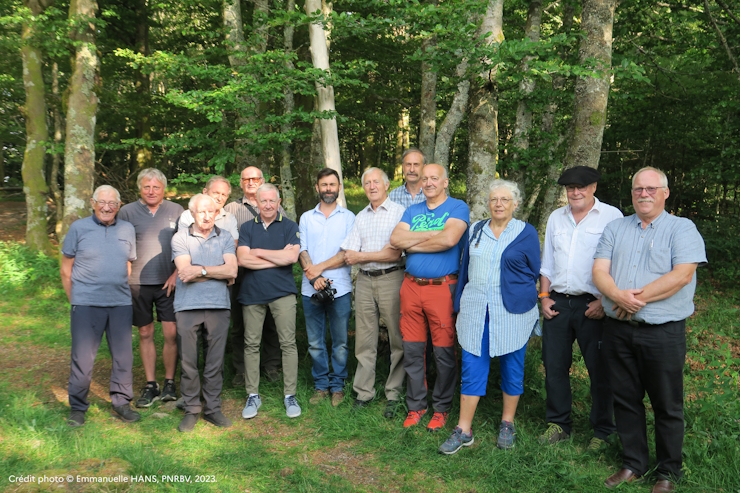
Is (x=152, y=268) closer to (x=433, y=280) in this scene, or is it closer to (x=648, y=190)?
(x=433, y=280)

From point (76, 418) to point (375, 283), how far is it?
112 inches

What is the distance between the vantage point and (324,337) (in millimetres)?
4891

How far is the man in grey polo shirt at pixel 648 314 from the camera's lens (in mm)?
3229

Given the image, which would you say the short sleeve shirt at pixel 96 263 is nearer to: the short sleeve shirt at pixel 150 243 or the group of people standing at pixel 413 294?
the group of people standing at pixel 413 294

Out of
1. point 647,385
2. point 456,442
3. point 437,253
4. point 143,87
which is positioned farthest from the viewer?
point 143,87

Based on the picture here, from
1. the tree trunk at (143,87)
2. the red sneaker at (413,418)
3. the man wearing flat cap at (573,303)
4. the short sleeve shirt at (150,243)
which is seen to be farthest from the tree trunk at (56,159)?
the man wearing flat cap at (573,303)

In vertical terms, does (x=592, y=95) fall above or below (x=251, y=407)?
above

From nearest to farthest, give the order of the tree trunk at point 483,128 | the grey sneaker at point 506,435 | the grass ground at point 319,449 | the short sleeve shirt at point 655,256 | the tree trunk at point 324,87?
the short sleeve shirt at point 655,256 < the grass ground at point 319,449 < the grey sneaker at point 506,435 < the tree trunk at point 483,128 < the tree trunk at point 324,87

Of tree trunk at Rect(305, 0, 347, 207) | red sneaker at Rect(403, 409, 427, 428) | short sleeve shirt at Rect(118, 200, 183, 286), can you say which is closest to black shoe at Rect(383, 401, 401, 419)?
red sneaker at Rect(403, 409, 427, 428)

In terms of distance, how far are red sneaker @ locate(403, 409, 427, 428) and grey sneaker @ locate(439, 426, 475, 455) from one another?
43cm

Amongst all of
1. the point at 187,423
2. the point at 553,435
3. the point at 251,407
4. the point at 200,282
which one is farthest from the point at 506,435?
the point at 200,282

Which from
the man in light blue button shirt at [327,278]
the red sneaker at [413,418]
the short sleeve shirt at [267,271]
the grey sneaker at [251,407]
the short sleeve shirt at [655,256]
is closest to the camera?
the short sleeve shirt at [655,256]

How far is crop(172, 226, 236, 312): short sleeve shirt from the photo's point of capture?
4.32 m

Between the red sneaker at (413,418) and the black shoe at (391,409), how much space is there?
0.47ft
